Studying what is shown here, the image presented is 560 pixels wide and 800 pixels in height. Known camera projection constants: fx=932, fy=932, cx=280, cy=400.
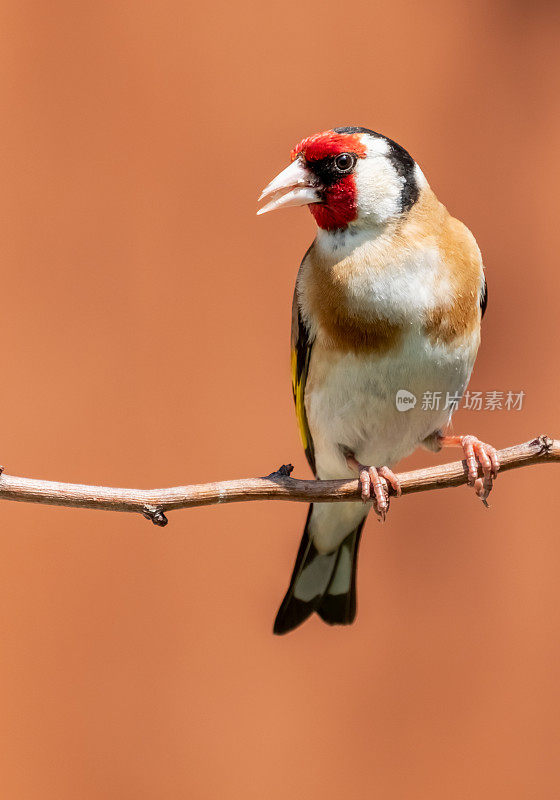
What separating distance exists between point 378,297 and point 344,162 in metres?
0.28

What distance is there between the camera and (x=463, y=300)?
193cm

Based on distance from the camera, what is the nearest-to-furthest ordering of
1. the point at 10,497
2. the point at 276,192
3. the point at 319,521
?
the point at 10,497
the point at 276,192
the point at 319,521

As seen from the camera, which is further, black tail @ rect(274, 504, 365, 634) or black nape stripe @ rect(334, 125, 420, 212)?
black tail @ rect(274, 504, 365, 634)

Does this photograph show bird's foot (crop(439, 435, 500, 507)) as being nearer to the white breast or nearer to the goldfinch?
the goldfinch

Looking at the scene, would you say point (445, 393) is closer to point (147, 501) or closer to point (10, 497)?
point (147, 501)

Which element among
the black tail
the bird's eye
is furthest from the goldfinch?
the black tail

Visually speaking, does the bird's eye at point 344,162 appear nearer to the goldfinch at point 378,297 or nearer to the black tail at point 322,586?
the goldfinch at point 378,297

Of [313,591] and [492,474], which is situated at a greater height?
[492,474]

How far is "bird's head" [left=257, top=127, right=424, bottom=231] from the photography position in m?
1.85

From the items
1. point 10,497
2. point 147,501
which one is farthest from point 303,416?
point 10,497

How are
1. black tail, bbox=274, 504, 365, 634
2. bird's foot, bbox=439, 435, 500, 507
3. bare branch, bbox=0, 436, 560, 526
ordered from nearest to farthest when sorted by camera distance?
bare branch, bbox=0, 436, 560, 526
bird's foot, bbox=439, 435, 500, 507
black tail, bbox=274, 504, 365, 634

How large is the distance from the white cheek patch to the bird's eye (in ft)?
0.05

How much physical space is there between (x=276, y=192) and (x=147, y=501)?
67cm

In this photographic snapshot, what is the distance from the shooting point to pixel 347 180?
1.85 metres
